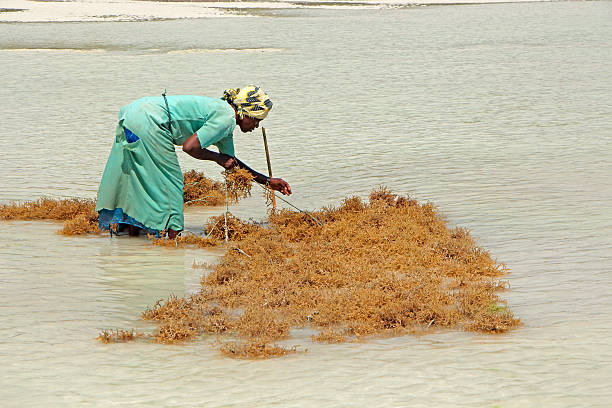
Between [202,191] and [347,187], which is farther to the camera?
[347,187]

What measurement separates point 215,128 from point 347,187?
3083 mm

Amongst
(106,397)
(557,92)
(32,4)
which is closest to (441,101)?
(557,92)

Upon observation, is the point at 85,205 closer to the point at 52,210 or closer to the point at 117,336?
the point at 52,210

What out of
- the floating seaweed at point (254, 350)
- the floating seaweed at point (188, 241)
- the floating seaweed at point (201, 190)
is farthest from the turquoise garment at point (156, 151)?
the floating seaweed at point (254, 350)

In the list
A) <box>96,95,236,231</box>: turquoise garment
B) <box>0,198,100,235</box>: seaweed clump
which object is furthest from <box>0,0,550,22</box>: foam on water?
<box>96,95,236,231</box>: turquoise garment

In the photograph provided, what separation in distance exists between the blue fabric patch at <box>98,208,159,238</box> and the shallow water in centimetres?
16

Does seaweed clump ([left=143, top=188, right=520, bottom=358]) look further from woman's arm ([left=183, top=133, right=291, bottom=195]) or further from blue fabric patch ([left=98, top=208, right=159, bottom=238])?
blue fabric patch ([left=98, top=208, right=159, bottom=238])

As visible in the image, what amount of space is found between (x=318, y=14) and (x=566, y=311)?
2959 centimetres

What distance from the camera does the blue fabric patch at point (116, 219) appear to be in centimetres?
680

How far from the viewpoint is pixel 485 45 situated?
22.4 m

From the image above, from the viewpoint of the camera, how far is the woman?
6.26m

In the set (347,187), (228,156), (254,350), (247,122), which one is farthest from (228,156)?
(347,187)

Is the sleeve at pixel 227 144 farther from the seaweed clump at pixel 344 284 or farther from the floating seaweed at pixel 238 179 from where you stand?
the seaweed clump at pixel 344 284

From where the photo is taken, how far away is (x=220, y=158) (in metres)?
6.40
